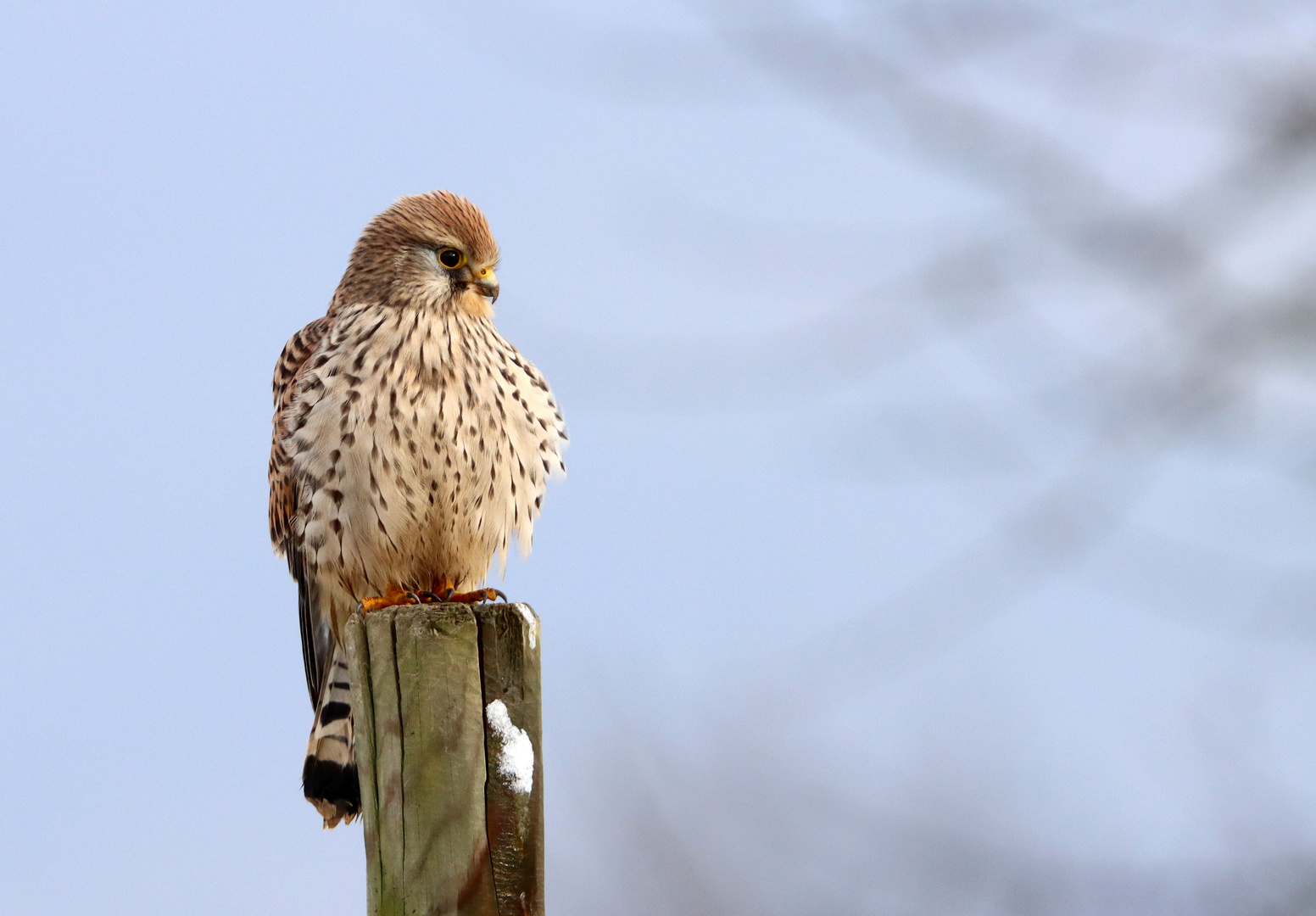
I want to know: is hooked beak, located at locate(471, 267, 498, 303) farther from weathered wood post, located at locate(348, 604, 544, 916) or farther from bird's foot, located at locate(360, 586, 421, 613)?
weathered wood post, located at locate(348, 604, 544, 916)

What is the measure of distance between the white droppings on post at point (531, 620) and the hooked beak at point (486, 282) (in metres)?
1.54

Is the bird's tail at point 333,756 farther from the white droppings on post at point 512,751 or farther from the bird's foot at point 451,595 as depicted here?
the white droppings on post at point 512,751

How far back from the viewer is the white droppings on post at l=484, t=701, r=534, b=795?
2.62 metres

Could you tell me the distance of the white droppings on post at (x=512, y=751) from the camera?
2.62m

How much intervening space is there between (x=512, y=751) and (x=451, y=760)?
12cm

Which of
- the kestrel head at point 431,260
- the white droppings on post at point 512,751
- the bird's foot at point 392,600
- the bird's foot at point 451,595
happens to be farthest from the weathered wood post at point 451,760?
the kestrel head at point 431,260

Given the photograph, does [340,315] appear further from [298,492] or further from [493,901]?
[493,901]

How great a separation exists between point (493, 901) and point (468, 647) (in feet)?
1.57

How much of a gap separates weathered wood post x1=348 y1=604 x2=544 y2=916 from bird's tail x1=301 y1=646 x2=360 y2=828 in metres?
0.98

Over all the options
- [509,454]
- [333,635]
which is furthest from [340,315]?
[333,635]

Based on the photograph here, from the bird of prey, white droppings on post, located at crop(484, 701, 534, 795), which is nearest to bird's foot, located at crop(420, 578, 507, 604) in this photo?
the bird of prey

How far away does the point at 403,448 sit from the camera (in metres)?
3.68

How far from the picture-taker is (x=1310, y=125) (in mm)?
1469

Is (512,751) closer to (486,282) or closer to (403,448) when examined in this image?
→ (403,448)
